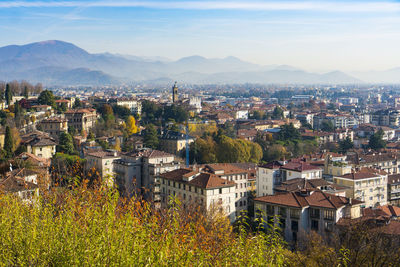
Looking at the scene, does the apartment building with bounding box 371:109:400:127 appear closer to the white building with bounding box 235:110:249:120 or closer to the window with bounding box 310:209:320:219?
the white building with bounding box 235:110:249:120

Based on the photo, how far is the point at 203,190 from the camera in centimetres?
1603

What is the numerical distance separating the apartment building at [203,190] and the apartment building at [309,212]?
2.16m

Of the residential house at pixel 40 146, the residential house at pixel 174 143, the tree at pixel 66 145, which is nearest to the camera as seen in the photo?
the residential house at pixel 40 146

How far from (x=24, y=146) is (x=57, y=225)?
57.3 ft

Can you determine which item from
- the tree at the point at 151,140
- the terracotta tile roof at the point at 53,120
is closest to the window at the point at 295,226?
the tree at the point at 151,140

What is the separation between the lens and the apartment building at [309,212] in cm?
1360

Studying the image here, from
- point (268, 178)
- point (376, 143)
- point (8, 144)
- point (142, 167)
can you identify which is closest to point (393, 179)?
point (268, 178)

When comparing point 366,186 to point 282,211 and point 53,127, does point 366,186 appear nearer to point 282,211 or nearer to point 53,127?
point 282,211

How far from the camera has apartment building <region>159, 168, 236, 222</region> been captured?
52.5 feet

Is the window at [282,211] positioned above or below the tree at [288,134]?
below

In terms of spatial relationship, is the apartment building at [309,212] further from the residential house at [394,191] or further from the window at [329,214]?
the residential house at [394,191]

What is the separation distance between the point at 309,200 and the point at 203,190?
3.55 meters

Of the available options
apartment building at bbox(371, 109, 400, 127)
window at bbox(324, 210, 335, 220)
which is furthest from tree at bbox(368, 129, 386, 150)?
apartment building at bbox(371, 109, 400, 127)

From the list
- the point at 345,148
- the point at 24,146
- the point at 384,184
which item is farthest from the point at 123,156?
the point at 345,148
